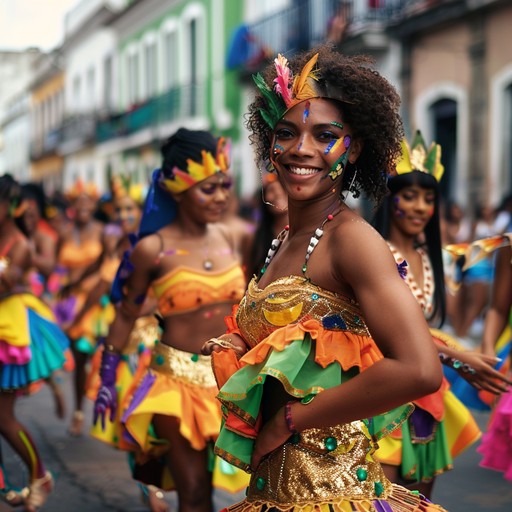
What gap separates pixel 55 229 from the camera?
15.0 meters

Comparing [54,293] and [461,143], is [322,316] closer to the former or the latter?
[54,293]

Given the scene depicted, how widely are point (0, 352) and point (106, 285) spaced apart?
3.63 metres

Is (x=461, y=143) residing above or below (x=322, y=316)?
above

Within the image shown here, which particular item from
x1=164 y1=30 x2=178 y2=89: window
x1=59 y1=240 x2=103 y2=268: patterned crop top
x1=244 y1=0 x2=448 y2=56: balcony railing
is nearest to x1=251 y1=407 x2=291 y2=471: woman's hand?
x1=59 y1=240 x2=103 y2=268: patterned crop top

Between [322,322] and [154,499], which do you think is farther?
[154,499]

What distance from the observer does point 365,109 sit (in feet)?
9.84

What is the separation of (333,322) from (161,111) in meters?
29.5

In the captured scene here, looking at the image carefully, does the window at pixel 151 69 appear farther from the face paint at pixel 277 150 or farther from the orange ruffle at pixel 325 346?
the orange ruffle at pixel 325 346

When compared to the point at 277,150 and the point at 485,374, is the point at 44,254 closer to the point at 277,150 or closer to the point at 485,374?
the point at 485,374

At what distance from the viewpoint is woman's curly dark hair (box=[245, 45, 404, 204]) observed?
300 centimetres

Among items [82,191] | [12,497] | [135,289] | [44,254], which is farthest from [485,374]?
[82,191]

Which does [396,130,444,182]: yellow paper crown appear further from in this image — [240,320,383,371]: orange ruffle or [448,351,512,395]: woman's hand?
[240,320,383,371]: orange ruffle

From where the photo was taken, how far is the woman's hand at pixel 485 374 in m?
3.88

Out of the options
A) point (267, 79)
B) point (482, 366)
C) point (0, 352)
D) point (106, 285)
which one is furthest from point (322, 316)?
point (106, 285)
